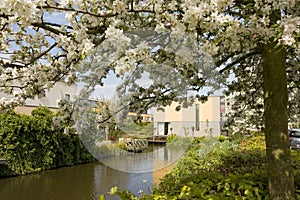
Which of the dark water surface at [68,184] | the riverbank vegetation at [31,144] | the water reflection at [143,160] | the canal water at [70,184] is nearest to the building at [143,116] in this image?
the water reflection at [143,160]

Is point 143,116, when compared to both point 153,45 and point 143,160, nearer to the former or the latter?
point 143,160

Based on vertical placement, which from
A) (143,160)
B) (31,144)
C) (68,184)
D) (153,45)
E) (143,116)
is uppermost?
(153,45)

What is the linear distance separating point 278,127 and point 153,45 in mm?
1384

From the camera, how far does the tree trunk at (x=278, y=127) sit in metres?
2.71

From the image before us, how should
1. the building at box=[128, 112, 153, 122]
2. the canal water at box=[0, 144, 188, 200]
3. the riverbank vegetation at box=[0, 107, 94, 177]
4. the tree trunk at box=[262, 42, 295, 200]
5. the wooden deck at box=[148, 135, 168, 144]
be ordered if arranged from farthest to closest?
the riverbank vegetation at box=[0, 107, 94, 177]
the canal water at box=[0, 144, 188, 200]
the wooden deck at box=[148, 135, 168, 144]
the building at box=[128, 112, 153, 122]
the tree trunk at box=[262, 42, 295, 200]

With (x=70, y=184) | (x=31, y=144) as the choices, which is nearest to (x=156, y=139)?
(x=70, y=184)

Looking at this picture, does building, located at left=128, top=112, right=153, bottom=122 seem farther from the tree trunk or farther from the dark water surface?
the dark water surface

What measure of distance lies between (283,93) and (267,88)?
144 millimetres

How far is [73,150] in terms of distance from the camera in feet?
45.2

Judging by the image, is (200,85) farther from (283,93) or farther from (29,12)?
(29,12)

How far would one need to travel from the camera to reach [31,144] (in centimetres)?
1126

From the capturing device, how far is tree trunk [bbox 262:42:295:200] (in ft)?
8.90

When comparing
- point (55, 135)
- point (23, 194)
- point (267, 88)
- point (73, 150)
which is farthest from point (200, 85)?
point (73, 150)

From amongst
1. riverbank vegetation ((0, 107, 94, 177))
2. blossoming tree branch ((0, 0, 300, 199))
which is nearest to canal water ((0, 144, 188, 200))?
riverbank vegetation ((0, 107, 94, 177))
